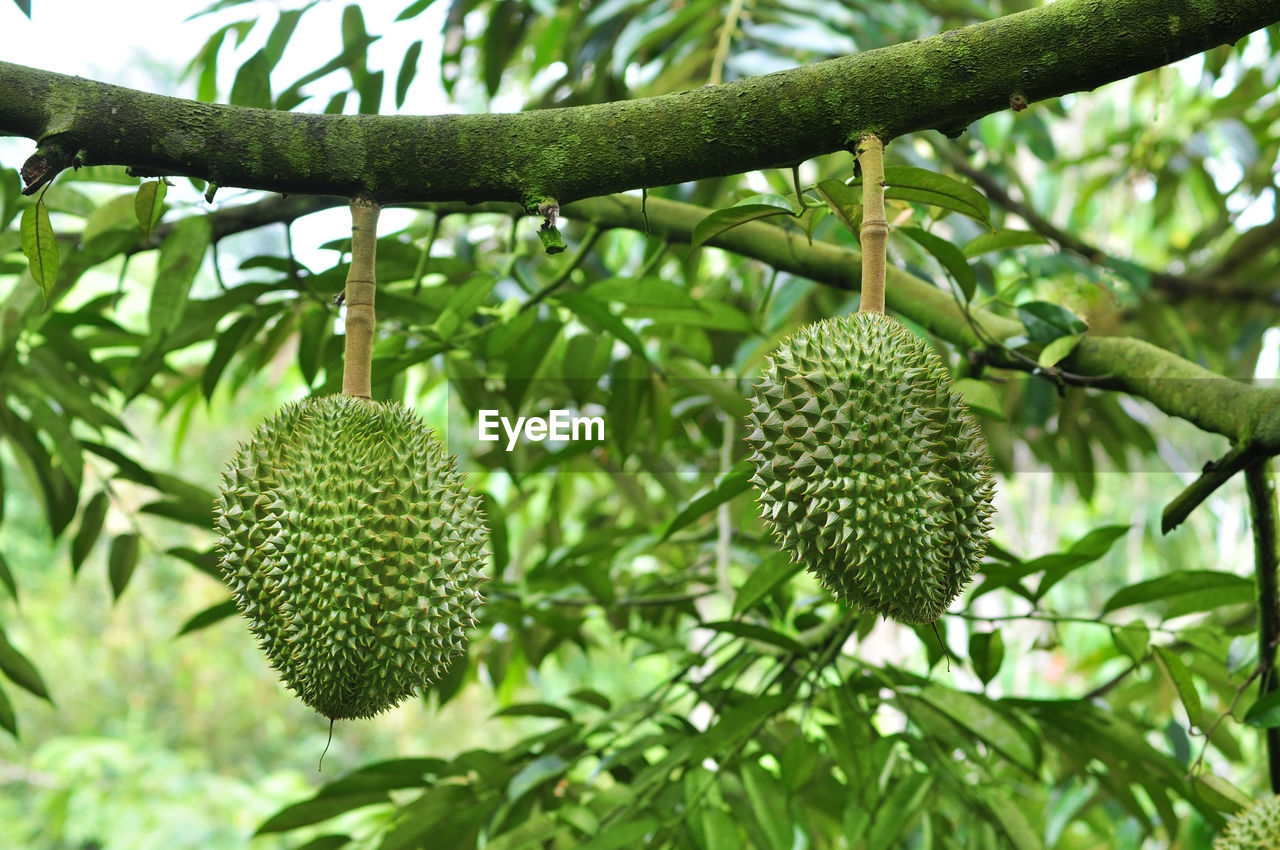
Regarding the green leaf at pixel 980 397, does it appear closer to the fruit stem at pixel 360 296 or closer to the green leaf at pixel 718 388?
the green leaf at pixel 718 388

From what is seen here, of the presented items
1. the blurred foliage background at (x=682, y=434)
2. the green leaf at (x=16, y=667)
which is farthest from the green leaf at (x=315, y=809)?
the green leaf at (x=16, y=667)

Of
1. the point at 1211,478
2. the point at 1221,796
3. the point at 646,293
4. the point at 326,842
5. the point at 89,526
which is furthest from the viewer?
the point at 89,526

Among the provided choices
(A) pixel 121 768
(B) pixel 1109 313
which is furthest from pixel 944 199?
(A) pixel 121 768

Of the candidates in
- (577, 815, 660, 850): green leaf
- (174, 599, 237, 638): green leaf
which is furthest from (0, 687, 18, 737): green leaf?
(577, 815, 660, 850): green leaf

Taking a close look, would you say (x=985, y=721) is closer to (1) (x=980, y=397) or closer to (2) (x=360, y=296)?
(1) (x=980, y=397)

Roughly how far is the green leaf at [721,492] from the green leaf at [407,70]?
2.52 ft

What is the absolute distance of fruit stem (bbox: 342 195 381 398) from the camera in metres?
0.72

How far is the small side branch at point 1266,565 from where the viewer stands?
103 centimetres

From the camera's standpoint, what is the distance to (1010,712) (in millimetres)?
1272

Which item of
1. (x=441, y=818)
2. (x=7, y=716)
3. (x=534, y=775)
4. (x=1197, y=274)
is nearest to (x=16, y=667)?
(x=7, y=716)

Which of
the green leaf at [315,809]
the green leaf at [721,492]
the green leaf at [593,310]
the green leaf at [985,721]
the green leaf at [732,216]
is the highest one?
the green leaf at [593,310]

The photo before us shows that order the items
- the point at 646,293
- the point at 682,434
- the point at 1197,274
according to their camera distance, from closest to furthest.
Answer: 1. the point at 646,293
2. the point at 682,434
3. the point at 1197,274

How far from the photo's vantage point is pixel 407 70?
60.7 inches

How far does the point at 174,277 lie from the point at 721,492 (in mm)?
633
